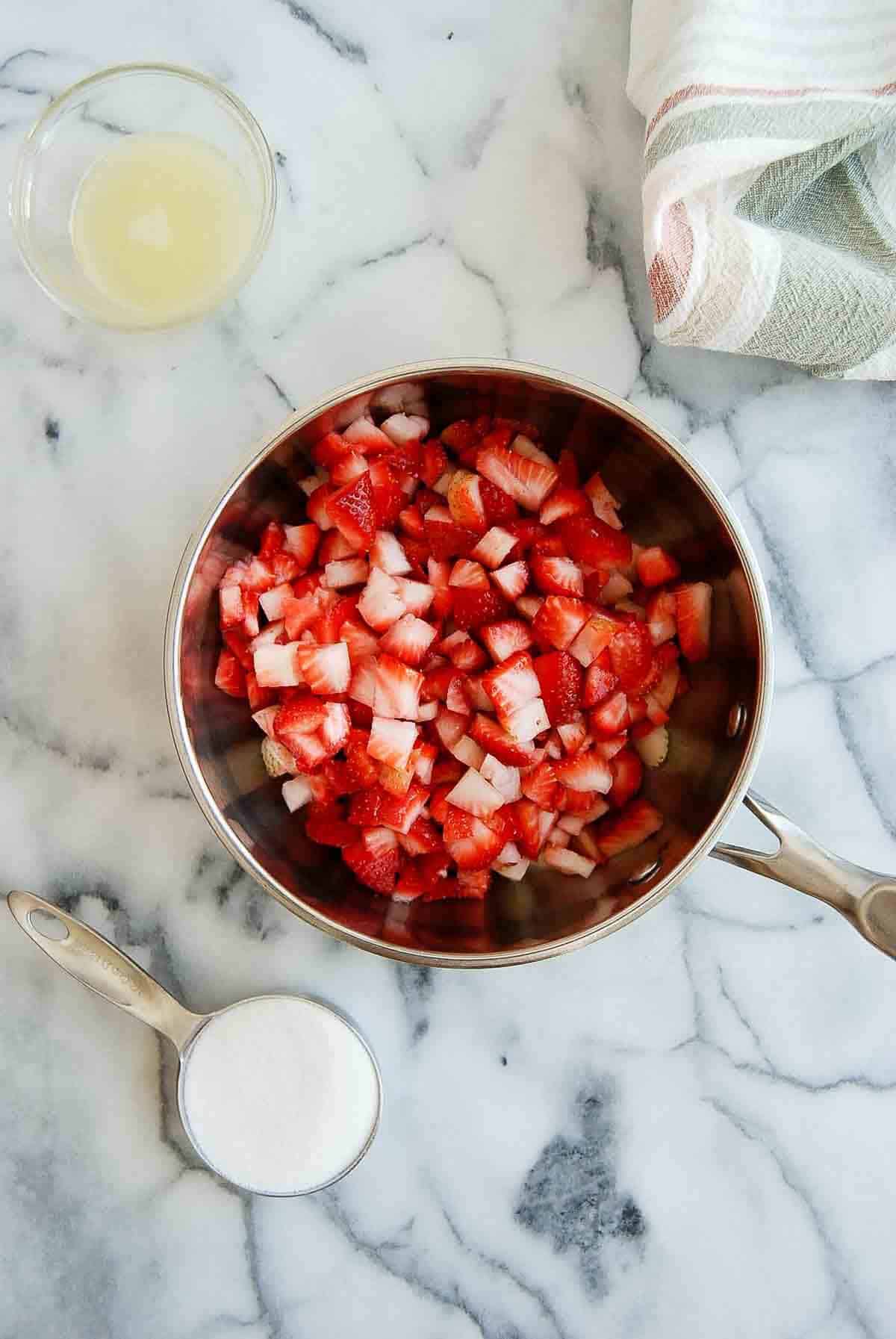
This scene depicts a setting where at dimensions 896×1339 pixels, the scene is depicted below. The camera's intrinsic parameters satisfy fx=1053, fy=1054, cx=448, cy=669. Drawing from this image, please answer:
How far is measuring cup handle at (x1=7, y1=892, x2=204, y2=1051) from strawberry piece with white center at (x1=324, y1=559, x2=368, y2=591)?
43cm

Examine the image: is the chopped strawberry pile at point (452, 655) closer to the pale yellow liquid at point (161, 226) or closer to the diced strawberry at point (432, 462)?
the diced strawberry at point (432, 462)

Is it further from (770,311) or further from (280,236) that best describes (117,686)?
(770,311)

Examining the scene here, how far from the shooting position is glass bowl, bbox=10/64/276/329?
1081mm

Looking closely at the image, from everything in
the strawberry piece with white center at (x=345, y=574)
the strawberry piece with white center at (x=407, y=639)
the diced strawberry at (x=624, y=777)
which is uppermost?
the strawberry piece with white center at (x=345, y=574)

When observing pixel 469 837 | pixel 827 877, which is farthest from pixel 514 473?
pixel 827 877

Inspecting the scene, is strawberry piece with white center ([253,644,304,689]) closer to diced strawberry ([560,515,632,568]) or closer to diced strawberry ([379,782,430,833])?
diced strawberry ([379,782,430,833])

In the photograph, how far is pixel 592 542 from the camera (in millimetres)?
1051

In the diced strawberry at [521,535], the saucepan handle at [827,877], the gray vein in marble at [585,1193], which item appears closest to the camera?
the saucepan handle at [827,877]

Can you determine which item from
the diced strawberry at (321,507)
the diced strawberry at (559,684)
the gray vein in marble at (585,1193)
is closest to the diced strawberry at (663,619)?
the diced strawberry at (559,684)

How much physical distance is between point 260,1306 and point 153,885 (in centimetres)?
48

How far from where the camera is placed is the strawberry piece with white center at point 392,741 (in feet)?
3.31

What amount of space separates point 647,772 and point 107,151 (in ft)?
2.83

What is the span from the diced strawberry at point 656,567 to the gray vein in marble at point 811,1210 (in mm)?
589

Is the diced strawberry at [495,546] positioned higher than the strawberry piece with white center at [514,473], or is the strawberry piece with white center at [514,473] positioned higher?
the strawberry piece with white center at [514,473]
